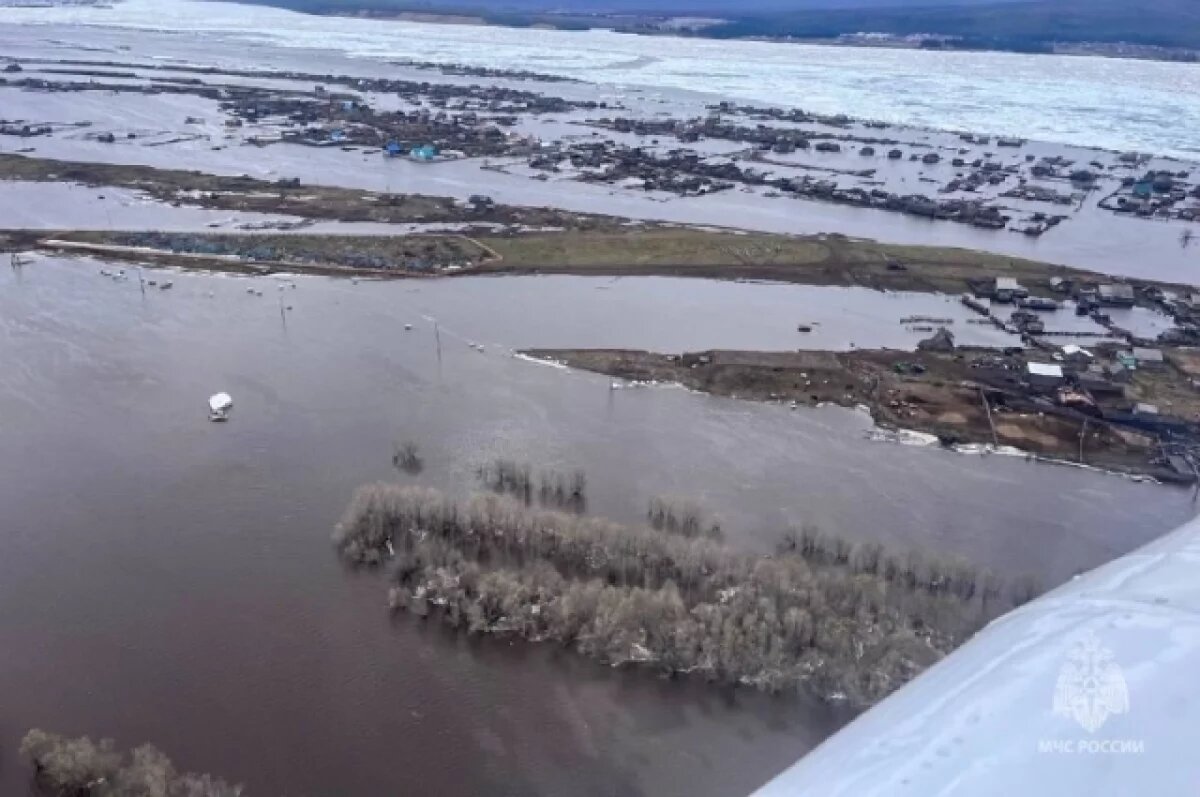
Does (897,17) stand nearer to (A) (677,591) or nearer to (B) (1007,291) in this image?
(B) (1007,291)

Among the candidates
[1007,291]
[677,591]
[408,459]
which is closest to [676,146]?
[1007,291]

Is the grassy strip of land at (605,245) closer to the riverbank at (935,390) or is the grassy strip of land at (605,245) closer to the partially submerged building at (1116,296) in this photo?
the partially submerged building at (1116,296)

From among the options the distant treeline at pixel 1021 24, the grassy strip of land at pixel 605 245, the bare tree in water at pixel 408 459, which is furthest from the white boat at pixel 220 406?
the distant treeline at pixel 1021 24

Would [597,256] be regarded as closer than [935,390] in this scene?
No

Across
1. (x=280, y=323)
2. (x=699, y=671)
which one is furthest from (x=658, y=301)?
(x=699, y=671)

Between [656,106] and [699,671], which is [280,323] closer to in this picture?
[699,671]

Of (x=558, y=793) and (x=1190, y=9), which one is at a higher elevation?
(x=1190, y=9)
